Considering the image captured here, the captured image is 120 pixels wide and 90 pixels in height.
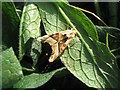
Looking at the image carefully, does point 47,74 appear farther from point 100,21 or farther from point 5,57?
point 100,21

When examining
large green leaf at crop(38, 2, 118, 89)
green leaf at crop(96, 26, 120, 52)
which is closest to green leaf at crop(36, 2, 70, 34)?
large green leaf at crop(38, 2, 118, 89)

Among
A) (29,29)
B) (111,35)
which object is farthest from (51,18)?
(111,35)

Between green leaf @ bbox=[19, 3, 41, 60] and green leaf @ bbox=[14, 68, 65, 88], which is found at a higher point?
green leaf @ bbox=[19, 3, 41, 60]

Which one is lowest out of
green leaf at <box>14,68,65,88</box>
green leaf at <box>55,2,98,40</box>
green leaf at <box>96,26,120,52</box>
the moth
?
green leaf at <box>14,68,65,88</box>

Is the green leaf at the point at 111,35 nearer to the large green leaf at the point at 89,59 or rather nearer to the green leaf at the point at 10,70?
the large green leaf at the point at 89,59

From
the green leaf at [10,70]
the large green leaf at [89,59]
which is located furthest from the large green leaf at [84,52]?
the green leaf at [10,70]

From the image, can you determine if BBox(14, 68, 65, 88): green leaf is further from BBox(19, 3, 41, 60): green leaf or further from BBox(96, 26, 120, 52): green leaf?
BBox(96, 26, 120, 52): green leaf

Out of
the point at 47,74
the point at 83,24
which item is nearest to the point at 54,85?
the point at 47,74
